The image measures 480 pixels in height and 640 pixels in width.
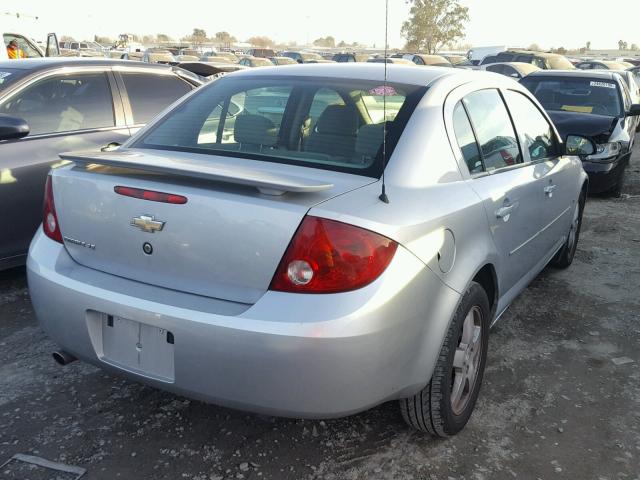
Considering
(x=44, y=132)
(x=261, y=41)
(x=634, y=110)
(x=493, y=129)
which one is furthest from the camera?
(x=261, y=41)

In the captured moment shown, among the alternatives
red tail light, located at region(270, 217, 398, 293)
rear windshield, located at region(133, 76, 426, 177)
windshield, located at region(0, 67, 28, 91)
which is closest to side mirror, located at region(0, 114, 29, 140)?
windshield, located at region(0, 67, 28, 91)

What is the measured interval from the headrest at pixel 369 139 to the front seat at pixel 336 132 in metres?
0.03

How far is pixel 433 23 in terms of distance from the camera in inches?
2095

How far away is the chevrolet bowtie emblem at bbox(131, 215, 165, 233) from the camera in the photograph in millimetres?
2254

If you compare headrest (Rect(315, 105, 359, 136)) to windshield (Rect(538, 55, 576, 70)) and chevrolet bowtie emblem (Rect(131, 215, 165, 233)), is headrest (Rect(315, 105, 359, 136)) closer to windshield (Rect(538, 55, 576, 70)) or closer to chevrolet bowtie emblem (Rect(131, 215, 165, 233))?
chevrolet bowtie emblem (Rect(131, 215, 165, 233))

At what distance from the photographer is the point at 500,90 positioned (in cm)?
348

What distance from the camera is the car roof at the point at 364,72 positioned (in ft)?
9.76

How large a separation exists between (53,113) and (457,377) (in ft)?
11.9

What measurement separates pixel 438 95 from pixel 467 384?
1.33m

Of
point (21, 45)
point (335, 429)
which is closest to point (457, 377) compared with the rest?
point (335, 429)

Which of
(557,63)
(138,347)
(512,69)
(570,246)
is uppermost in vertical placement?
(557,63)

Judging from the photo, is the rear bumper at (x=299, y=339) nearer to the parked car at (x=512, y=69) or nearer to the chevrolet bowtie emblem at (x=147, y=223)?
the chevrolet bowtie emblem at (x=147, y=223)

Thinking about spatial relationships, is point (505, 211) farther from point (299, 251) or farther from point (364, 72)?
point (299, 251)

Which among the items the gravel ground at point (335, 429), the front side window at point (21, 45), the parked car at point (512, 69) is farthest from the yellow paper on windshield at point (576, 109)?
the front side window at point (21, 45)
